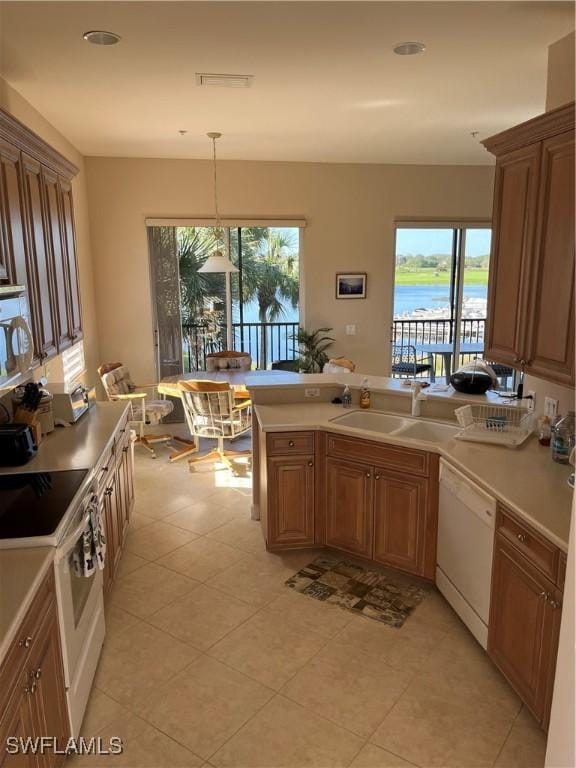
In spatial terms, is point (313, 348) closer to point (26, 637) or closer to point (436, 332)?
point (436, 332)

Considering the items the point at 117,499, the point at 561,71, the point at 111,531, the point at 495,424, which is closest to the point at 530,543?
the point at 495,424

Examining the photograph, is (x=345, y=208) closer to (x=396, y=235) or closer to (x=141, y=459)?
(x=396, y=235)

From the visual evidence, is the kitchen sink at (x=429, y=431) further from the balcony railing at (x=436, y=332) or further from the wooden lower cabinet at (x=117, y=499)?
the balcony railing at (x=436, y=332)

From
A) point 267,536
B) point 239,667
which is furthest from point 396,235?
point 239,667

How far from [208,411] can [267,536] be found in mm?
1715

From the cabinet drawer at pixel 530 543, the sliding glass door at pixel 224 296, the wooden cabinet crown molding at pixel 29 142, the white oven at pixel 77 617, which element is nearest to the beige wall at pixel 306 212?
the sliding glass door at pixel 224 296

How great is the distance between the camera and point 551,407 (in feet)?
10.1

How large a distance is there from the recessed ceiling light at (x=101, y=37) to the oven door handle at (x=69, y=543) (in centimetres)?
237

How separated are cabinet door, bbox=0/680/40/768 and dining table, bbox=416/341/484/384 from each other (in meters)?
6.27

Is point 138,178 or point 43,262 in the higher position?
point 138,178

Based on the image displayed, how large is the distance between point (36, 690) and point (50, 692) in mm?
172

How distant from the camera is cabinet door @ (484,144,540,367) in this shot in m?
2.72

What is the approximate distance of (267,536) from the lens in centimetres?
367

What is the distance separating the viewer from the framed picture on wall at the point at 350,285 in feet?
22.6
